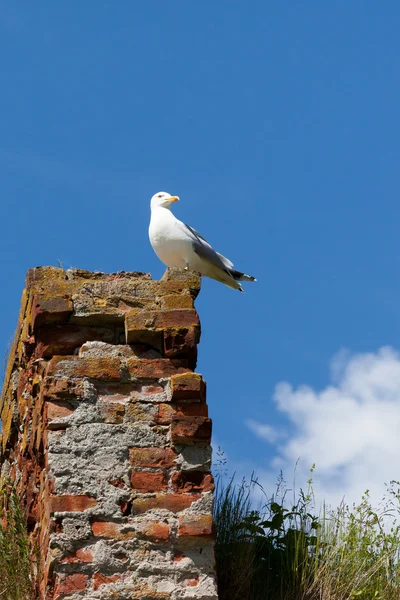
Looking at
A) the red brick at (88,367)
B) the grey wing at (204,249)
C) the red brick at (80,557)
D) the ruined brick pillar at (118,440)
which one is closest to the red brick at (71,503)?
the ruined brick pillar at (118,440)

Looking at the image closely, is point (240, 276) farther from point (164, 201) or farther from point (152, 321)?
point (152, 321)

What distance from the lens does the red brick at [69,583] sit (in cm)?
456

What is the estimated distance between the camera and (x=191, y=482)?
15.8ft

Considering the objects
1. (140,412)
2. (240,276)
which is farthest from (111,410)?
(240,276)

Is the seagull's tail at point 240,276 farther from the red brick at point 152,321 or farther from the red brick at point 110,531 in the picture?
the red brick at point 110,531

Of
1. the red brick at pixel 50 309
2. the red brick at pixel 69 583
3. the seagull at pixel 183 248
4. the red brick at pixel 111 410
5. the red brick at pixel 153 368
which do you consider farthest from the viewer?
the seagull at pixel 183 248

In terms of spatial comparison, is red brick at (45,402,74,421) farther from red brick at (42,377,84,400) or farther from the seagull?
the seagull

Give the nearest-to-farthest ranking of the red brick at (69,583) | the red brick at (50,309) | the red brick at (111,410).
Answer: the red brick at (69,583)
the red brick at (111,410)
the red brick at (50,309)

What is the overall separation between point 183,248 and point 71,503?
296 centimetres

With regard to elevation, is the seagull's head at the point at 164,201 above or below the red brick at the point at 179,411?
above

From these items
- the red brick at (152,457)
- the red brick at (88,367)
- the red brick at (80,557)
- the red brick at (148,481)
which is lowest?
the red brick at (80,557)

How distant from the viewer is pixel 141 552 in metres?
4.65

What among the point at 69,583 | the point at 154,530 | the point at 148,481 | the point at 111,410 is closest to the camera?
the point at 69,583

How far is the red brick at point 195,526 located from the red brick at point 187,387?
589 millimetres
